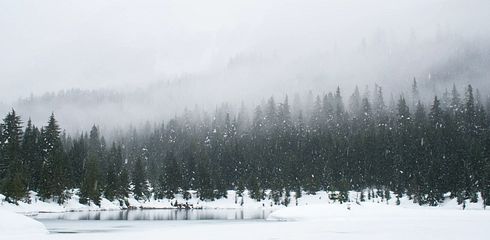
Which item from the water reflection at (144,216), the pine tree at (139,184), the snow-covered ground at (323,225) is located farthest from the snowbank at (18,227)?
the pine tree at (139,184)

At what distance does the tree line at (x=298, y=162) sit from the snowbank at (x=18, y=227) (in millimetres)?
47414

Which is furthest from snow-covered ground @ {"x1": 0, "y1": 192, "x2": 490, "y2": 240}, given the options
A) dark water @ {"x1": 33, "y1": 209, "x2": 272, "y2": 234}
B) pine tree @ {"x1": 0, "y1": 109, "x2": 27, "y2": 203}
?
pine tree @ {"x1": 0, "y1": 109, "x2": 27, "y2": 203}

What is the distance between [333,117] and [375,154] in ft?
160

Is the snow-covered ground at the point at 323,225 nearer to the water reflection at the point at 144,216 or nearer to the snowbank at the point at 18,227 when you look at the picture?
the snowbank at the point at 18,227

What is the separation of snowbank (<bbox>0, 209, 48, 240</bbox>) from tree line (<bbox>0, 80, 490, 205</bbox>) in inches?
1867

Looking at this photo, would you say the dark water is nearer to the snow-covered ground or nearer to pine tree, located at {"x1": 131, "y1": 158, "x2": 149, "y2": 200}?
the snow-covered ground

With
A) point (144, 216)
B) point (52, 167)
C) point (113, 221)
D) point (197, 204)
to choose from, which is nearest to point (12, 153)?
point (52, 167)

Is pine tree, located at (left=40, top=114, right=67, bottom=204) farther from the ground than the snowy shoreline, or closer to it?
farther from the ground

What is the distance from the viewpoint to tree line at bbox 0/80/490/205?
99.9 m

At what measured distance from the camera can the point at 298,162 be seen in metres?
156

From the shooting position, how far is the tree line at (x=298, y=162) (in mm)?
99875

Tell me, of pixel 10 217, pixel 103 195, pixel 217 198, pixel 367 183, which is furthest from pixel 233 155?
pixel 10 217

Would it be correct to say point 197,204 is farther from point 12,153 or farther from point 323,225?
point 323,225

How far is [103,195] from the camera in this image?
115812 millimetres
